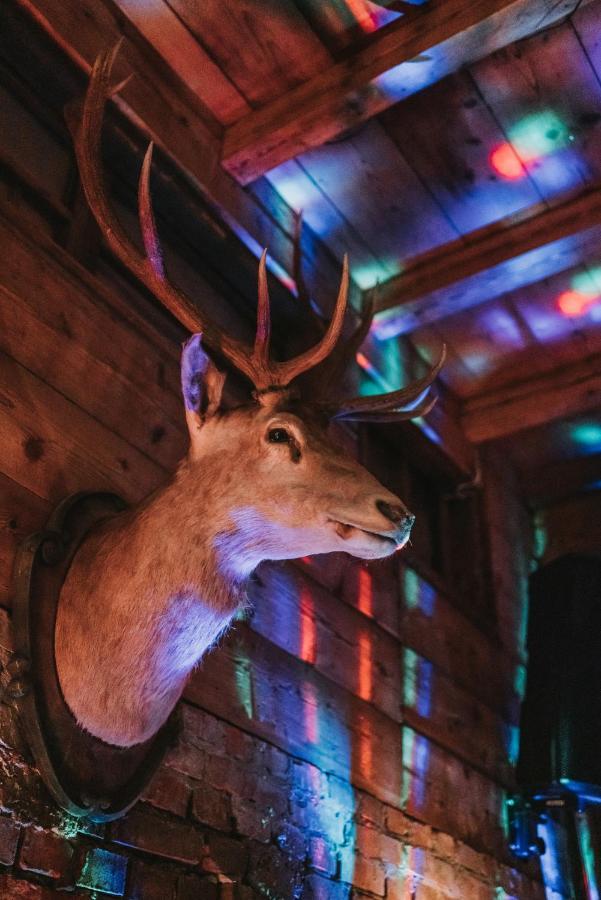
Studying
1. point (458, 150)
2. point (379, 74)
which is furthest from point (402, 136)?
point (379, 74)

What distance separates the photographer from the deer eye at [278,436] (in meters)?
2.07

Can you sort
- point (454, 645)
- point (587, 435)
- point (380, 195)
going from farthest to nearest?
1. point (587, 435)
2. point (454, 645)
3. point (380, 195)

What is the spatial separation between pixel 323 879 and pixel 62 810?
1.01m

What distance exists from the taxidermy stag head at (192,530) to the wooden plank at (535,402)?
234 cm

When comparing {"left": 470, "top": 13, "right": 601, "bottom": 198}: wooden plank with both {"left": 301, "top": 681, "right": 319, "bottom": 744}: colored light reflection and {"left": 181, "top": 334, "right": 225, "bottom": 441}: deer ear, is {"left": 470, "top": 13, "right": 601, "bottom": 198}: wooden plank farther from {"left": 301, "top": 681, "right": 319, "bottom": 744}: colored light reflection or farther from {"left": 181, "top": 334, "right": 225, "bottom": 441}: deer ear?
{"left": 301, "top": 681, "right": 319, "bottom": 744}: colored light reflection

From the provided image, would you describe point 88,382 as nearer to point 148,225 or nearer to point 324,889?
point 148,225

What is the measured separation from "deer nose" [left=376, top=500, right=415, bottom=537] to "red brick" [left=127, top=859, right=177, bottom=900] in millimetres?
982

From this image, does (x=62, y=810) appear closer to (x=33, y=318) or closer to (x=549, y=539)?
(x=33, y=318)

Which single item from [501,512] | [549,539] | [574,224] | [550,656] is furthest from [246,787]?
[549,539]

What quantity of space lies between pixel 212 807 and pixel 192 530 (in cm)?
79

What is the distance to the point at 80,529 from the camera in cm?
210

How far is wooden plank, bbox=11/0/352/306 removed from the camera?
2.44 metres

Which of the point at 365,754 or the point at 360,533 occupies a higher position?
the point at 360,533

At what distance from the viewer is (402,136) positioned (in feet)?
10.5
